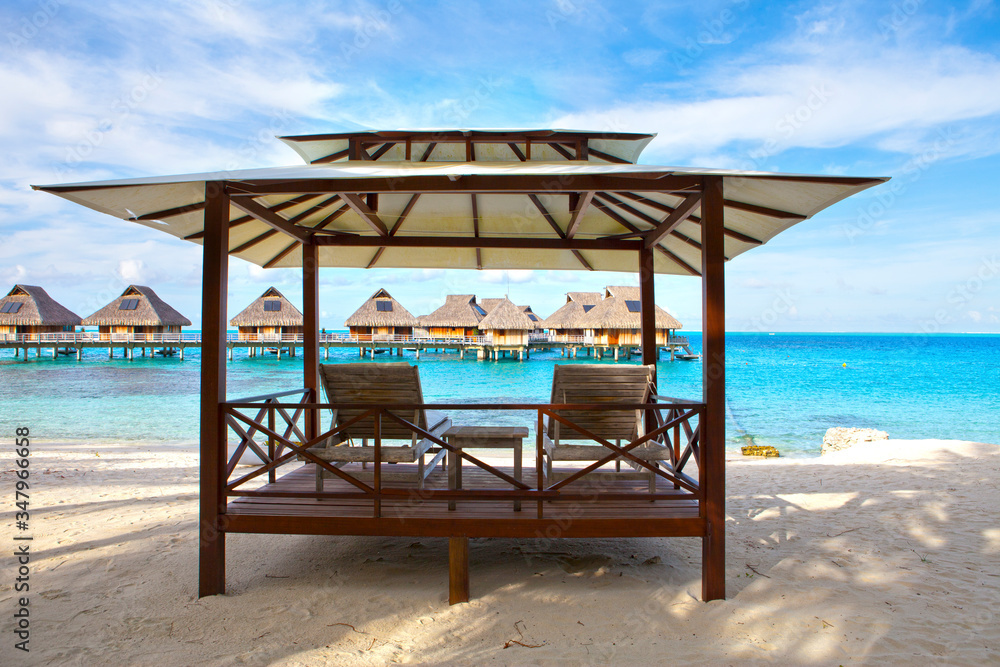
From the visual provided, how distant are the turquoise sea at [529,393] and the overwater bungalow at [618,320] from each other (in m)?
3.79

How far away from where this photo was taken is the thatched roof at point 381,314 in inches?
1593

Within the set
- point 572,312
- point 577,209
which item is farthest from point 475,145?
point 572,312

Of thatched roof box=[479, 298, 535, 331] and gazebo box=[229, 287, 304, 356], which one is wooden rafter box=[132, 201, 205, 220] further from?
gazebo box=[229, 287, 304, 356]

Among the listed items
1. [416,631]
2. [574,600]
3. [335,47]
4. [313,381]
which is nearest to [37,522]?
[313,381]

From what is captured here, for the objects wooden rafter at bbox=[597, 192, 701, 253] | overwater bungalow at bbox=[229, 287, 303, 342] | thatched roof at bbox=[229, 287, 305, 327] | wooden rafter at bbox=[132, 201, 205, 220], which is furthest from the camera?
overwater bungalow at bbox=[229, 287, 303, 342]

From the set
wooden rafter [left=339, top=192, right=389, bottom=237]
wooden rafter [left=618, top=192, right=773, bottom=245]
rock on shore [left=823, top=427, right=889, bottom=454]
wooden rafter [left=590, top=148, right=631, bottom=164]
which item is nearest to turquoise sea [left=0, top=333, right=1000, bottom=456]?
rock on shore [left=823, top=427, right=889, bottom=454]

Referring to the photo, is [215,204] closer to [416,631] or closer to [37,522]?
[416,631]

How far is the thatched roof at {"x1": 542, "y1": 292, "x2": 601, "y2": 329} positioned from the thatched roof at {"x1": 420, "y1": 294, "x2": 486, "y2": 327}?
5880 millimetres

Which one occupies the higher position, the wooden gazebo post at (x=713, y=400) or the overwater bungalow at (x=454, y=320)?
the overwater bungalow at (x=454, y=320)

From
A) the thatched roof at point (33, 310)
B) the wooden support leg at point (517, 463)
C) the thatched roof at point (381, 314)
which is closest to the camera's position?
the wooden support leg at point (517, 463)

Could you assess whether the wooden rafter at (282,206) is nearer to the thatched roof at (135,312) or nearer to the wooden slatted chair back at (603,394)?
the wooden slatted chair back at (603,394)

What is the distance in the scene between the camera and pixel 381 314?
1617 inches

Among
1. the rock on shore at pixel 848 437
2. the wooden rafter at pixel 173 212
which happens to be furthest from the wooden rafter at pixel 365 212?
the rock on shore at pixel 848 437

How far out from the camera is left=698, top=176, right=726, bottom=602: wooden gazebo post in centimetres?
333
